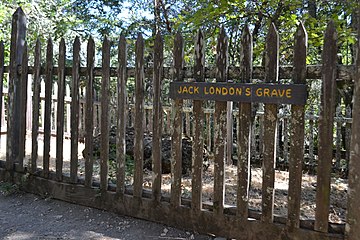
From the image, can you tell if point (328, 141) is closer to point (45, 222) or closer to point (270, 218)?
point (270, 218)

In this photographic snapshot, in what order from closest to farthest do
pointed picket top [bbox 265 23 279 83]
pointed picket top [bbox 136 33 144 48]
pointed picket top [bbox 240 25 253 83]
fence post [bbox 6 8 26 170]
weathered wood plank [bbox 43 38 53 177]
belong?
pointed picket top [bbox 265 23 279 83] → pointed picket top [bbox 240 25 253 83] → pointed picket top [bbox 136 33 144 48] → weathered wood plank [bbox 43 38 53 177] → fence post [bbox 6 8 26 170]

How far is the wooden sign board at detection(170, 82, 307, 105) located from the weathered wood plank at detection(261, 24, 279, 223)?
84mm

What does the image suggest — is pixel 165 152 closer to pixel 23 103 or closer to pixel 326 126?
pixel 23 103

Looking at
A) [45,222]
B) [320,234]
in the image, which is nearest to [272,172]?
[320,234]

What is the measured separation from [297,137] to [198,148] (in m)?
0.93

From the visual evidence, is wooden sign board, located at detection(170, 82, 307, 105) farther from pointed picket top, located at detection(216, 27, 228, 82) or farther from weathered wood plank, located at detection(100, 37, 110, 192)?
weathered wood plank, located at detection(100, 37, 110, 192)

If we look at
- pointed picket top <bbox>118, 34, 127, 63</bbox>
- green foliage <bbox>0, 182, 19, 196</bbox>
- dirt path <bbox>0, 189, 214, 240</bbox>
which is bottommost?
dirt path <bbox>0, 189, 214, 240</bbox>

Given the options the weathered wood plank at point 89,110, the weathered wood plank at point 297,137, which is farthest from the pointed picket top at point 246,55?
the weathered wood plank at point 89,110

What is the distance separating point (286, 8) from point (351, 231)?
121 inches

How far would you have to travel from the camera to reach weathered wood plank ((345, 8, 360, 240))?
2.47m

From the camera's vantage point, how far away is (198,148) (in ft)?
10.4

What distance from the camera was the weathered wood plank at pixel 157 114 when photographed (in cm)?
332

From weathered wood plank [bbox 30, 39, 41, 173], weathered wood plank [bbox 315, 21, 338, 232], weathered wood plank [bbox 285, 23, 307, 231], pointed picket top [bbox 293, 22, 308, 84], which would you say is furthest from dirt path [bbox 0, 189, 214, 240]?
pointed picket top [bbox 293, 22, 308, 84]

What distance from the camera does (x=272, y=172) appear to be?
2.80m
